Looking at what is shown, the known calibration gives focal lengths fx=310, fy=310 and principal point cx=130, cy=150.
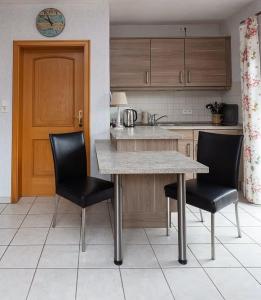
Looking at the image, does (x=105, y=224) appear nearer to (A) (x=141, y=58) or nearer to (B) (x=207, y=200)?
(B) (x=207, y=200)

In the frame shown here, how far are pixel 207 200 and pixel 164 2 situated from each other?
2.84 metres

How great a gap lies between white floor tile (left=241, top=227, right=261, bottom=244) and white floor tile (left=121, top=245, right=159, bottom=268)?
38.2 inches

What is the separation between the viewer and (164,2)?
4.02m

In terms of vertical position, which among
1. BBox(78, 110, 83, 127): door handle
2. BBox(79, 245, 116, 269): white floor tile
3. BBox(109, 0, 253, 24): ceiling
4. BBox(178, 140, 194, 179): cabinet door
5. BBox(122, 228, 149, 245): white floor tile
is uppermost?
BBox(109, 0, 253, 24): ceiling

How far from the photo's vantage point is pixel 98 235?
9.41 ft

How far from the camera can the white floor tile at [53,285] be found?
1.88 metres

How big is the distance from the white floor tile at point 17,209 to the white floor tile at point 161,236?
150 cm

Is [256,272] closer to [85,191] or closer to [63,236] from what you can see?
[85,191]

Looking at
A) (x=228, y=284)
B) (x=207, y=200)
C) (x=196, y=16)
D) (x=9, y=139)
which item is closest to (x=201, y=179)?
(x=207, y=200)

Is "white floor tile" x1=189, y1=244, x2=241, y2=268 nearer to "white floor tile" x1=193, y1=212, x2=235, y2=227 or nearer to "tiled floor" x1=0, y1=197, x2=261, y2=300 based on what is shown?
"tiled floor" x1=0, y1=197, x2=261, y2=300

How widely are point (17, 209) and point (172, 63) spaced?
3.06 m

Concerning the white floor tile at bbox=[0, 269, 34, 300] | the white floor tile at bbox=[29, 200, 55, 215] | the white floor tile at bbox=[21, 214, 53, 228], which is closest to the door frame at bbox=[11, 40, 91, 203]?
the white floor tile at bbox=[29, 200, 55, 215]

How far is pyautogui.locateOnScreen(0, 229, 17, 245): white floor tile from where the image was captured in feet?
8.90

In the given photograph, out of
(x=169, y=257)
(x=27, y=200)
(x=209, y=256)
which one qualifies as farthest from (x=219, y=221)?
(x=27, y=200)
